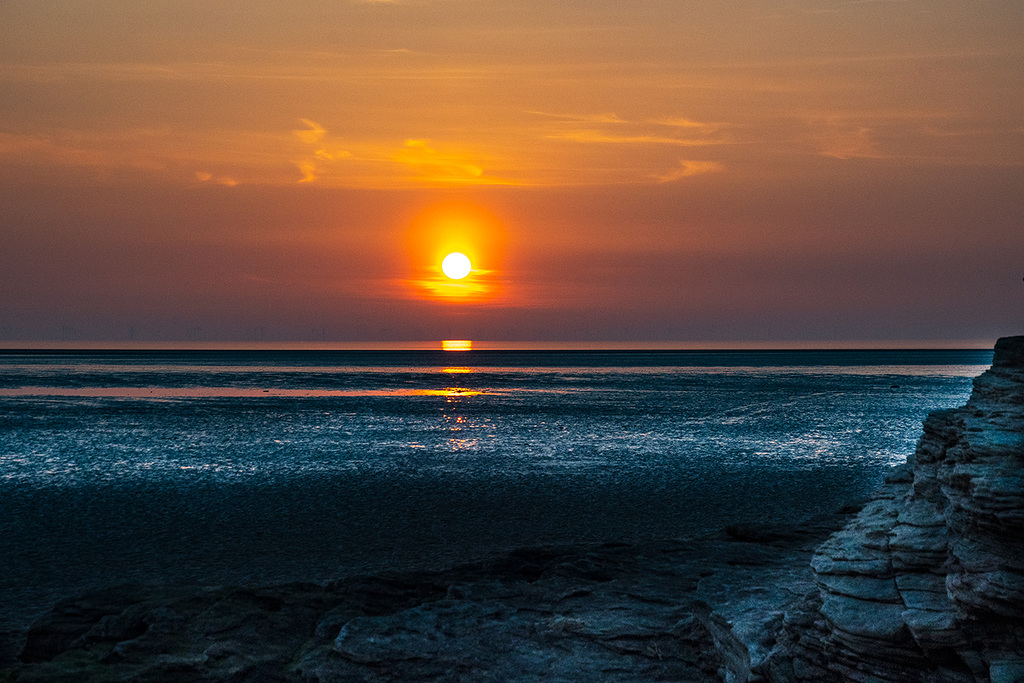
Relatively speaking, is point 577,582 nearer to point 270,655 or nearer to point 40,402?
point 270,655

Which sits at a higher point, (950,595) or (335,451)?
(950,595)

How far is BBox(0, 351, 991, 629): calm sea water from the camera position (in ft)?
→ 69.8

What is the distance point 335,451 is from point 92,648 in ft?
82.1

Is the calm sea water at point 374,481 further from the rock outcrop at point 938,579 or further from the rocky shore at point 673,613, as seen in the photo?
the rock outcrop at point 938,579

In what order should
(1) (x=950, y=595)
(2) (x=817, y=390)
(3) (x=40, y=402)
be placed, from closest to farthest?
(1) (x=950, y=595) < (3) (x=40, y=402) < (2) (x=817, y=390)

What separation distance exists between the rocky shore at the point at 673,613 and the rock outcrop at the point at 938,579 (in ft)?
0.09

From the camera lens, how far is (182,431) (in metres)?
48.3

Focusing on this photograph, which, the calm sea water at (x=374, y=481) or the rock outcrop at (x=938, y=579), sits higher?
the rock outcrop at (x=938, y=579)

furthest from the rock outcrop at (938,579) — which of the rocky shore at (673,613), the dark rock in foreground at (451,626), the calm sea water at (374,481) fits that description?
the calm sea water at (374,481)

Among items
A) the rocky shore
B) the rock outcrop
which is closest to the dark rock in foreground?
the rocky shore

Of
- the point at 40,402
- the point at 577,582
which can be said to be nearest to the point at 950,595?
the point at 577,582

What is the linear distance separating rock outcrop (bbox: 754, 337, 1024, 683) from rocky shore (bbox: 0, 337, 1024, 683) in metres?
0.03

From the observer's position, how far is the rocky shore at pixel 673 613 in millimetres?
10898

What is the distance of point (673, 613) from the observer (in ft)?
50.2
